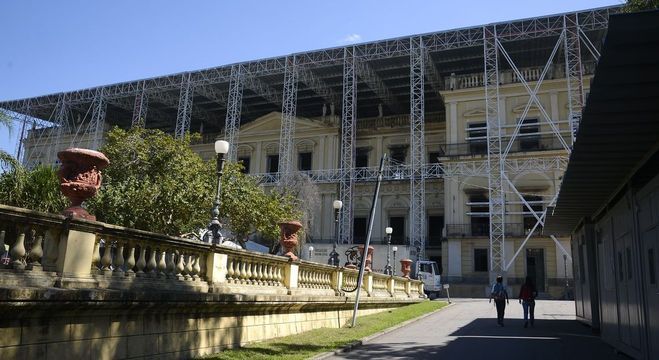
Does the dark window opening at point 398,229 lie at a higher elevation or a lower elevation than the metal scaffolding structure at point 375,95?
lower

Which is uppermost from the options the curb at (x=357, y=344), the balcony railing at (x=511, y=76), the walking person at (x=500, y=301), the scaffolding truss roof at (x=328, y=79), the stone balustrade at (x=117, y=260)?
the scaffolding truss roof at (x=328, y=79)

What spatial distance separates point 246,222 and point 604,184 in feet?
56.7

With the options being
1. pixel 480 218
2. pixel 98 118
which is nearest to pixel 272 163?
pixel 98 118

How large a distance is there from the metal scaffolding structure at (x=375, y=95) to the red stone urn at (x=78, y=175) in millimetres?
21581

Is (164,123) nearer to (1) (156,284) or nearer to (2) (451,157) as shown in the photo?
(2) (451,157)

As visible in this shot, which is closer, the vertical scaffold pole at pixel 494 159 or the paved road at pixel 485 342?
the paved road at pixel 485 342

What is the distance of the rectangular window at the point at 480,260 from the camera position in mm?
34544

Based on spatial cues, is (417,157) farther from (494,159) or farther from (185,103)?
(185,103)

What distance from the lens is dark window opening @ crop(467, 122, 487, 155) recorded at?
35312mm

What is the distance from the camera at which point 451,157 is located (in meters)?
35.4

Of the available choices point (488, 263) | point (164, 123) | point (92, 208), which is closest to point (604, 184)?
point (92, 208)

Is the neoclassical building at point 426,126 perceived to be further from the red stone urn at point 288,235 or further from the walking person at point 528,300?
the red stone urn at point 288,235

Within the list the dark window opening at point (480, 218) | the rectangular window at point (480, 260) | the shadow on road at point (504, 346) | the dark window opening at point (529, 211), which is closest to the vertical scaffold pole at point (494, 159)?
the dark window opening at point (480, 218)

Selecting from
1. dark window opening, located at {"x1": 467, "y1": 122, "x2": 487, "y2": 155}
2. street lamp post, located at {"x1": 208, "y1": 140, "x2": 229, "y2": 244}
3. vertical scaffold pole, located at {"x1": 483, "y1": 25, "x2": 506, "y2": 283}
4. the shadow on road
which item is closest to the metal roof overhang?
the shadow on road
